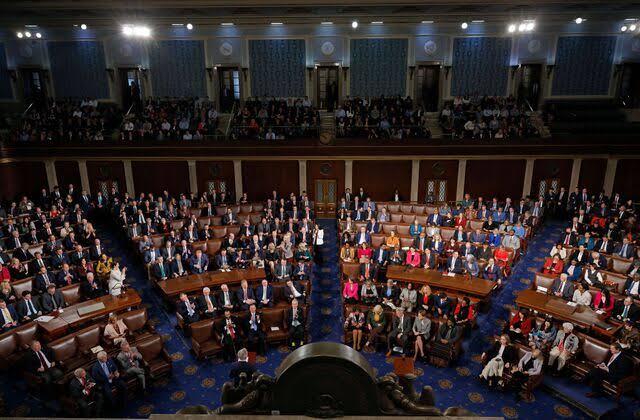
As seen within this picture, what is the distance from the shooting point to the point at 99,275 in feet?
35.3

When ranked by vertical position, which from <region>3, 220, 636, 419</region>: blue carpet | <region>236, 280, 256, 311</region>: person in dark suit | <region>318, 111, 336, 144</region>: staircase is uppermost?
<region>318, 111, 336, 144</region>: staircase

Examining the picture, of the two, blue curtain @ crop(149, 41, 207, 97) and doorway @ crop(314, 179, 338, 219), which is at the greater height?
blue curtain @ crop(149, 41, 207, 97)

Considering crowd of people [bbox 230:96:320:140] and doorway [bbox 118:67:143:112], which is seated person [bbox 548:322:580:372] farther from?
doorway [bbox 118:67:143:112]

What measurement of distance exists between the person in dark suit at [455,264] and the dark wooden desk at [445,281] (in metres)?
0.54

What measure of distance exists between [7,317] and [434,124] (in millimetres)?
16459

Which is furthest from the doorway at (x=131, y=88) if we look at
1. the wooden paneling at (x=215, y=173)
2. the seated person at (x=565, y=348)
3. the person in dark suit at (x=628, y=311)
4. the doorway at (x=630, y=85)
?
the doorway at (x=630, y=85)

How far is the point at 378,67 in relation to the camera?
20.2 meters

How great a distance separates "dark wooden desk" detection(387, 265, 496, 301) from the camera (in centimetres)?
988

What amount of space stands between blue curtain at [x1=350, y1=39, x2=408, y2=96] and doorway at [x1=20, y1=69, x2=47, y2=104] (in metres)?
14.1

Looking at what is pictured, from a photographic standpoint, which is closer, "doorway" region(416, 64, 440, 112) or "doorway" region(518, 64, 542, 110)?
"doorway" region(518, 64, 542, 110)

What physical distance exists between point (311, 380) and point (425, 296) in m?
7.86

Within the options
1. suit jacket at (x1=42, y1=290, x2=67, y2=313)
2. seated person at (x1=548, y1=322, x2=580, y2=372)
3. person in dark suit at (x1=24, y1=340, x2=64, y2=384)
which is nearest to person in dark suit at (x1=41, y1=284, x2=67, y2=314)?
suit jacket at (x1=42, y1=290, x2=67, y2=313)

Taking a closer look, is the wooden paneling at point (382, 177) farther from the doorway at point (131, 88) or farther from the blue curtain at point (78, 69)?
the blue curtain at point (78, 69)

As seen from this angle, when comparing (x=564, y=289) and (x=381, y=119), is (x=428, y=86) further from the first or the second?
(x=564, y=289)
